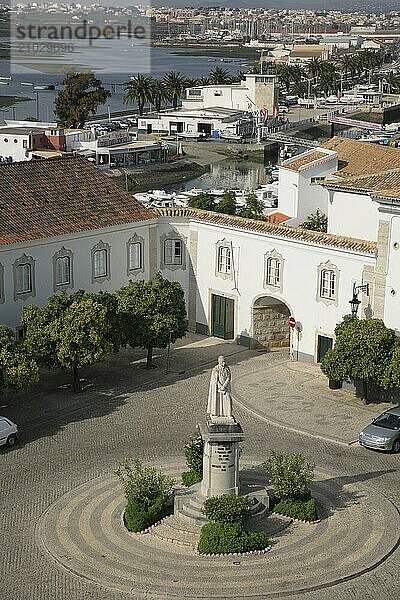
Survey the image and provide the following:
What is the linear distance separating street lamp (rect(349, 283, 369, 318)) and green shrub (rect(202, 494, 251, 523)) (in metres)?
14.5

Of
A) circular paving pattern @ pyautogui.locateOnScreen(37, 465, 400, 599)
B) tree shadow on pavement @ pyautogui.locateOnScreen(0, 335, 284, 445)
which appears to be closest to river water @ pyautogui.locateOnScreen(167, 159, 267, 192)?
tree shadow on pavement @ pyautogui.locateOnScreen(0, 335, 284, 445)

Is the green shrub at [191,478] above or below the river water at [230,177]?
above

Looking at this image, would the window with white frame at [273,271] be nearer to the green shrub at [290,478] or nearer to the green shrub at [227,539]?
the green shrub at [290,478]

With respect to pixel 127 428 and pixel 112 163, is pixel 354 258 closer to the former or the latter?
pixel 127 428

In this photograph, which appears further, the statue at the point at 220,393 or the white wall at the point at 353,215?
the white wall at the point at 353,215

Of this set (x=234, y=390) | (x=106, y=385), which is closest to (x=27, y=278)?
(x=106, y=385)

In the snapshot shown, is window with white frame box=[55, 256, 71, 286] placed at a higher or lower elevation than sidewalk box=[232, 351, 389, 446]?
higher

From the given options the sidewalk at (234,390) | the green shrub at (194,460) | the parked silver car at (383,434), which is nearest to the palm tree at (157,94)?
the sidewalk at (234,390)

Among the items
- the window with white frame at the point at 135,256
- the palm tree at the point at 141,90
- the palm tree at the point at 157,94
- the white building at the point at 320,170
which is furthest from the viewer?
the palm tree at the point at 157,94

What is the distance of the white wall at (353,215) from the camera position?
156ft

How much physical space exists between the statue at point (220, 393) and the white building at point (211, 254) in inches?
535

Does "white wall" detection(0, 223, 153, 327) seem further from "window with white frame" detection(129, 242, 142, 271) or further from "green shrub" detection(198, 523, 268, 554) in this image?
"green shrub" detection(198, 523, 268, 554)

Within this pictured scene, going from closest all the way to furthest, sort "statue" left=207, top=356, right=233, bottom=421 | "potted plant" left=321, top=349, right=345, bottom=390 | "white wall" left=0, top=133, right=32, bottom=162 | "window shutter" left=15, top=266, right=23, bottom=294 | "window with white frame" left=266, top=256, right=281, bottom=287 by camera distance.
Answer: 1. "statue" left=207, top=356, right=233, bottom=421
2. "potted plant" left=321, top=349, right=345, bottom=390
3. "window shutter" left=15, top=266, right=23, bottom=294
4. "window with white frame" left=266, top=256, right=281, bottom=287
5. "white wall" left=0, top=133, right=32, bottom=162

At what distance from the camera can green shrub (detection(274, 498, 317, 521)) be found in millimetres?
28094
